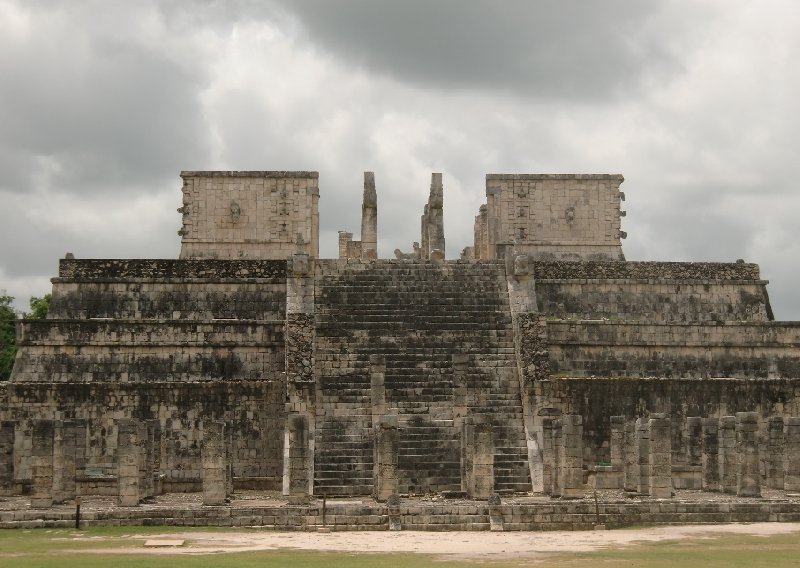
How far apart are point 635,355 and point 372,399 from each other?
7.66m

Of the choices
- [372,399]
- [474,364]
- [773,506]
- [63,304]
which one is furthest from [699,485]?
[63,304]

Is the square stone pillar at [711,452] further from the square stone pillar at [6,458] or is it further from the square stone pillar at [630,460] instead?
the square stone pillar at [6,458]

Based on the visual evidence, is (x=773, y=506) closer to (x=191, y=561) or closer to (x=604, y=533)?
(x=604, y=533)

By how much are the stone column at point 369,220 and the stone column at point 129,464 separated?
12.5 meters

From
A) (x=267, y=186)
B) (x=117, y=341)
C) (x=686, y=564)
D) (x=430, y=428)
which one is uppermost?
(x=267, y=186)

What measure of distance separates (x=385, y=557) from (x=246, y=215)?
19.0 meters

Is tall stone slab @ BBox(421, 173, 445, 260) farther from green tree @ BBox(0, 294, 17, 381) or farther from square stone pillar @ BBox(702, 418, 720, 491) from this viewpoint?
green tree @ BBox(0, 294, 17, 381)

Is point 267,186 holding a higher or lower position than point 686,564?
higher

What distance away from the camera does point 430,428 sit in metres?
25.8

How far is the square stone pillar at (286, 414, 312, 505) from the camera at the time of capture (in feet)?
75.1

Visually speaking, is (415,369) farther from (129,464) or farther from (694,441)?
(129,464)

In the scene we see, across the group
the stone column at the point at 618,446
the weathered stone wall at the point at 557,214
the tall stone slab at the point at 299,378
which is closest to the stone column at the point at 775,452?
the stone column at the point at 618,446

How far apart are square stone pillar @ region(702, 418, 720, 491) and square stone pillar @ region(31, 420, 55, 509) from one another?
44.5 feet

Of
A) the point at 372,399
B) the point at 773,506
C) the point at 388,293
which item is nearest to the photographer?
the point at 773,506
